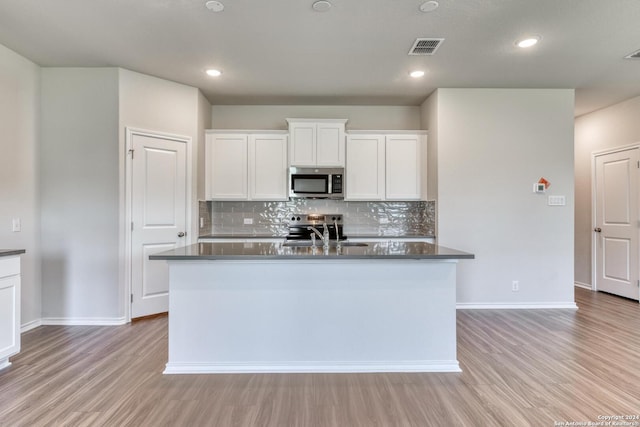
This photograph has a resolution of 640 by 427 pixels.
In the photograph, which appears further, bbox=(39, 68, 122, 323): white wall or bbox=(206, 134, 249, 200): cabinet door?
bbox=(206, 134, 249, 200): cabinet door

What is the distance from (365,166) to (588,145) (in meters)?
3.68

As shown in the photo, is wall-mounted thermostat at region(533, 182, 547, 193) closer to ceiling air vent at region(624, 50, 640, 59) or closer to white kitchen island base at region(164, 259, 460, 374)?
ceiling air vent at region(624, 50, 640, 59)

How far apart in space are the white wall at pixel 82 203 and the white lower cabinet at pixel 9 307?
969 mm

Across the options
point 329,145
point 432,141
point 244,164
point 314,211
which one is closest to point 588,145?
point 432,141

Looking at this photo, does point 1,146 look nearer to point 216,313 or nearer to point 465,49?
point 216,313

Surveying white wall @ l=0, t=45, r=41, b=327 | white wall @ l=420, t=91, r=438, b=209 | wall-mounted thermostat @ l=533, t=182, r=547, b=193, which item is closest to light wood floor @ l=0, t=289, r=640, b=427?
white wall @ l=0, t=45, r=41, b=327

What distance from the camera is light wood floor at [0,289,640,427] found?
6.08 ft

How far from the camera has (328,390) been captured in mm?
2121

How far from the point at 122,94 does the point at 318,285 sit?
9.89 feet

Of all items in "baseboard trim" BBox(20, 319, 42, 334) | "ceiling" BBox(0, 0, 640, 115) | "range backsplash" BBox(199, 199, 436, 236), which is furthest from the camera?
"range backsplash" BBox(199, 199, 436, 236)

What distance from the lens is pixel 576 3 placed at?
2.35 metres

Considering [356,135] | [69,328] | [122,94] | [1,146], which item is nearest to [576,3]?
[356,135]

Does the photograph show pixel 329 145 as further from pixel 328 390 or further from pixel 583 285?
pixel 583 285

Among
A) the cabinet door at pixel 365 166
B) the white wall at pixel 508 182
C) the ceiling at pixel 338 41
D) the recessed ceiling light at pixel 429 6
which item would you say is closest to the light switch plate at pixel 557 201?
the white wall at pixel 508 182
